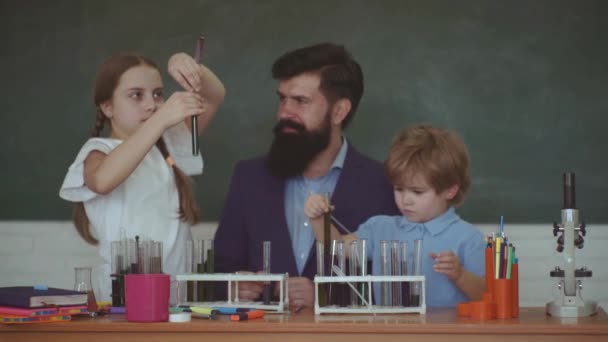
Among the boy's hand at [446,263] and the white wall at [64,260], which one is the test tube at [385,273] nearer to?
the boy's hand at [446,263]

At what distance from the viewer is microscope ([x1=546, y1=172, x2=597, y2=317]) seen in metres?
2.18

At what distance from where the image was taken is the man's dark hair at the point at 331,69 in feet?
10.9

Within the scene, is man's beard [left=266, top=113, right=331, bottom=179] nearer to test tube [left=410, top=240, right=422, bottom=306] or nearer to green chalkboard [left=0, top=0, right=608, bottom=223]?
green chalkboard [left=0, top=0, right=608, bottom=223]

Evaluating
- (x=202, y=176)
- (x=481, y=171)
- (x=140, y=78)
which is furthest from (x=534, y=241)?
(x=140, y=78)

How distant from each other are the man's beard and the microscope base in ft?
4.10

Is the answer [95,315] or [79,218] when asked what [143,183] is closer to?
[79,218]

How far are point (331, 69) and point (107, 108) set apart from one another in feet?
2.73

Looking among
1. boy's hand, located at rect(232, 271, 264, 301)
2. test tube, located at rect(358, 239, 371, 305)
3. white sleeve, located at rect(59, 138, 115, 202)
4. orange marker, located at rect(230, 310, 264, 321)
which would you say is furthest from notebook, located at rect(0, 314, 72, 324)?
white sleeve, located at rect(59, 138, 115, 202)

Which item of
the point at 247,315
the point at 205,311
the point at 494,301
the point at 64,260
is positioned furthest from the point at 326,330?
the point at 64,260

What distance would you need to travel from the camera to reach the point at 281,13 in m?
3.62

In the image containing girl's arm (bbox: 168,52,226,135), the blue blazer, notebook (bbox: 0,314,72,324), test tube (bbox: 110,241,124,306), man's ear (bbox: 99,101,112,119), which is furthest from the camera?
man's ear (bbox: 99,101,112,119)

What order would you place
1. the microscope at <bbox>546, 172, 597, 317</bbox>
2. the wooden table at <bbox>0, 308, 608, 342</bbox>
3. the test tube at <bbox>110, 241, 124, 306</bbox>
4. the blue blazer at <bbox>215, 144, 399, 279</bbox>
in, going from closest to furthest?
the wooden table at <bbox>0, 308, 608, 342</bbox>
the microscope at <bbox>546, 172, 597, 317</bbox>
the test tube at <bbox>110, 241, 124, 306</bbox>
the blue blazer at <bbox>215, 144, 399, 279</bbox>

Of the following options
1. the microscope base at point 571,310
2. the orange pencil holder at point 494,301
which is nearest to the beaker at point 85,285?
the orange pencil holder at point 494,301

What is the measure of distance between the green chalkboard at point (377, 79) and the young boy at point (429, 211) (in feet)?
1.97
